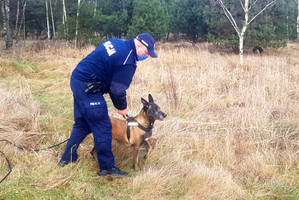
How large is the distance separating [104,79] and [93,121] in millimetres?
455

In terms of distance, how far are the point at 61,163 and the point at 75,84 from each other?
984mm

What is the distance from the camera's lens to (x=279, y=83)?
21.9 feet

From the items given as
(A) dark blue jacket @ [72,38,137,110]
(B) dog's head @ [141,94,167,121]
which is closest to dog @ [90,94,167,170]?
(B) dog's head @ [141,94,167,121]

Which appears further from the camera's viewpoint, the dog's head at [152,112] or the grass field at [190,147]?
the dog's head at [152,112]

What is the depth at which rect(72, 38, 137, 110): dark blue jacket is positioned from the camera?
3.20 metres

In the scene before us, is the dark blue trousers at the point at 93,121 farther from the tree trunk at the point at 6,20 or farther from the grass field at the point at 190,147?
the tree trunk at the point at 6,20

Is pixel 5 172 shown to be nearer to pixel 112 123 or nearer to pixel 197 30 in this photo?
pixel 112 123

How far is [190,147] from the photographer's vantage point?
4.25 meters

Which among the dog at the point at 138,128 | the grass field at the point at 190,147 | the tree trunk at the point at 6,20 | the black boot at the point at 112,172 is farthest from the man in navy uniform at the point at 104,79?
the tree trunk at the point at 6,20

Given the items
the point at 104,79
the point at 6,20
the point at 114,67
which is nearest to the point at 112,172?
the point at 104,79

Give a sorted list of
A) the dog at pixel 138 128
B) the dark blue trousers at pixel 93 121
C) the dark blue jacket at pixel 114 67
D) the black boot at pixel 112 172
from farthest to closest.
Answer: the dog at pixel 138 128 < the black boot at pixel 112 172 < the dark blue trousers at pixel 93 121 < the dark blue jacket at pixel 114 67

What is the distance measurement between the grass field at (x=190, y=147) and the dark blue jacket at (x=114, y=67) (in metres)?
0.91

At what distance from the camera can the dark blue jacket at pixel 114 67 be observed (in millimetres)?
3195

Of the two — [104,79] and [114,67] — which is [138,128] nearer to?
[104,79]
